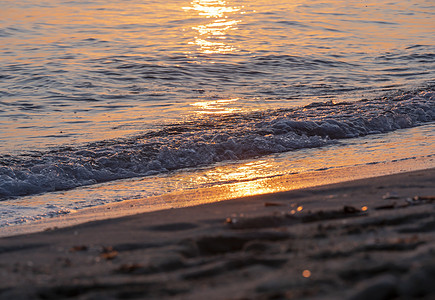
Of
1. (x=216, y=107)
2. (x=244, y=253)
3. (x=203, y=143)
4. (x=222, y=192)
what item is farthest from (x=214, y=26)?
(x=244, y=253)

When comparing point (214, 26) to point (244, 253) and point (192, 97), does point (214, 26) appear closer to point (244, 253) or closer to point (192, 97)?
point (192, 97)

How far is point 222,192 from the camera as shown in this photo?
4684 millimetres

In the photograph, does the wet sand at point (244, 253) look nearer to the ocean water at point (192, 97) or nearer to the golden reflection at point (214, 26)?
the ocean water at point (192, 97)

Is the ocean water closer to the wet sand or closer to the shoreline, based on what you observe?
the shoreline

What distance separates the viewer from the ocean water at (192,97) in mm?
5863

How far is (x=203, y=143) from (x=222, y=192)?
2139 mm

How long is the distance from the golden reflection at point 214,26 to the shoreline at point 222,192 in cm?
907

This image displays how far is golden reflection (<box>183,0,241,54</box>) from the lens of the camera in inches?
571

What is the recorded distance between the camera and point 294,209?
3.54 meters

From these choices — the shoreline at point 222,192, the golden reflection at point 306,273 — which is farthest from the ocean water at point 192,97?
the golden reflection at point 306,273

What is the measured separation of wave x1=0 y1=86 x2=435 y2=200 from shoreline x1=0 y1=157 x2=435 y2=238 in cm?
129

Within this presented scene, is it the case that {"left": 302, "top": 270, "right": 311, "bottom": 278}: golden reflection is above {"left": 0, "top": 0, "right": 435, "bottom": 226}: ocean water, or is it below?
above

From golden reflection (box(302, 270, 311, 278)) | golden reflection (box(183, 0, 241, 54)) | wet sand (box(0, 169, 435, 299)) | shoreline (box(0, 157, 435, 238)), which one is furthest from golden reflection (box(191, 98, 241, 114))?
golden reflection (box(302, 270, 311, 278))

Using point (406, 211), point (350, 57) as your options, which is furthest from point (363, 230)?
point (350, 57)
